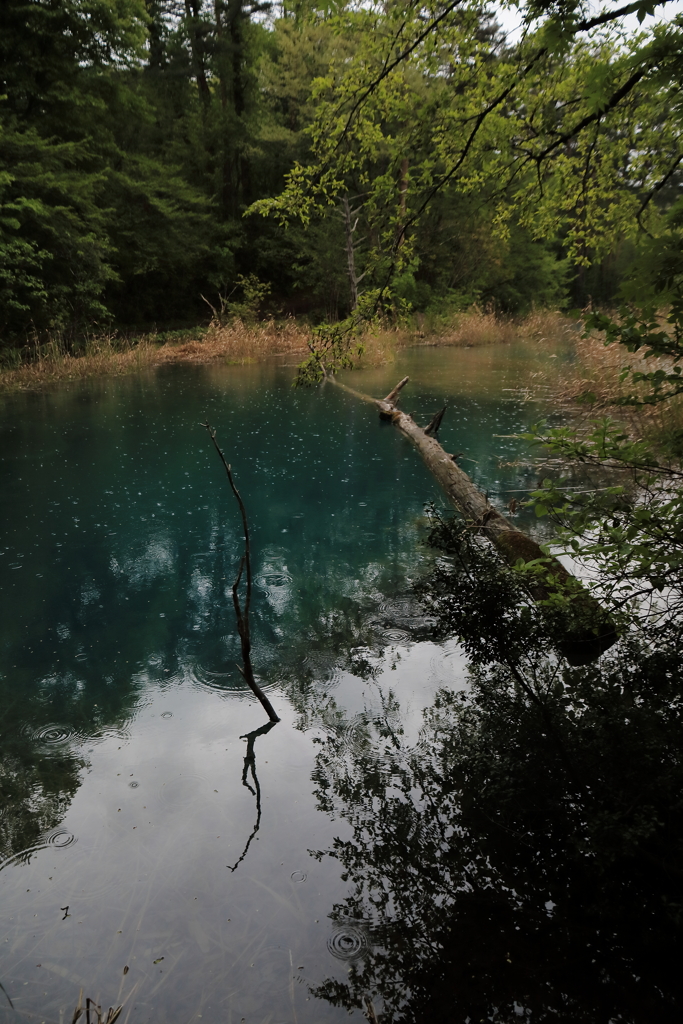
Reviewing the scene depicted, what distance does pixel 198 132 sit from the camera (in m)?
28.9

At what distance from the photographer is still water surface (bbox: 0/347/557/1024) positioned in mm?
2623

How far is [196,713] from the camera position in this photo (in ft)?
13.6

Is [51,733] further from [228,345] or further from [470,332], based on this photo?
[470,332]

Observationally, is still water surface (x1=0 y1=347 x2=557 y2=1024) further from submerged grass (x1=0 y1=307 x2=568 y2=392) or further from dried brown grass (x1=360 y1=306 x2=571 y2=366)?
dried brown grass (x1=360 y1=306 x2=571 y2=366)

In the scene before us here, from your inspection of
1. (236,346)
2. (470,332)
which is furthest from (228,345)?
(470,332)

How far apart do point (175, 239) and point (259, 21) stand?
38.3ft

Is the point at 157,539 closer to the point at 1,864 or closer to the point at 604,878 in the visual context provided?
the point at 1,864

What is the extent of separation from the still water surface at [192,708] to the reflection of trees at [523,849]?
142 mm

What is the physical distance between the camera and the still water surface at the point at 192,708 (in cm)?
262

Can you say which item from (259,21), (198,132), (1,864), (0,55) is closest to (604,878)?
(1,864)

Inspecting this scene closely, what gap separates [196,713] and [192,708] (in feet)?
0.22

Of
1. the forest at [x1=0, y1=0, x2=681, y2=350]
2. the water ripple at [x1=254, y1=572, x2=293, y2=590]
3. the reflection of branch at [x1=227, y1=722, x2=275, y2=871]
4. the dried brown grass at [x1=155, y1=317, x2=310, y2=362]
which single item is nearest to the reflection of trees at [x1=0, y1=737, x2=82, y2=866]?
the reflection of branch at [x1=227, y1=722, x2=275, y2=871]

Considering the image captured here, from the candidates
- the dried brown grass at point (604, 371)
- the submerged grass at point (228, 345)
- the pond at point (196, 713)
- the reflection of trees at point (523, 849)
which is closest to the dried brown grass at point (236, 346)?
the submerged grass at point (228, 345)

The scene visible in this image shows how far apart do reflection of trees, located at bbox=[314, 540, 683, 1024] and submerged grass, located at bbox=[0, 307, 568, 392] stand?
9788 millimetres
